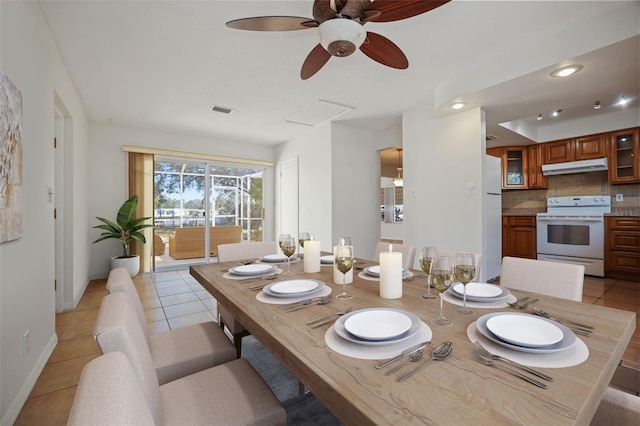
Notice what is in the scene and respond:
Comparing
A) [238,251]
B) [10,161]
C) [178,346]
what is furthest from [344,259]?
[10,161]

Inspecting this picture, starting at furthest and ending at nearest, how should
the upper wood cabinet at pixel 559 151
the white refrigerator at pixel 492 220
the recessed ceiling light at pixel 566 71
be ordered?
the upper wood cabinet at pixel 559 151 < the white refrigerator at pixel 492 220 < the recessed ceiling light at pixel 566 71

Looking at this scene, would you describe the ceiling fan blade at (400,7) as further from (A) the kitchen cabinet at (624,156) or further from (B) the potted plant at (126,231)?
(A) the kitchen cabinet at (624,156)

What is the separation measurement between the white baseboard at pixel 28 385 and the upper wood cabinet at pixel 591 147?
6.87m

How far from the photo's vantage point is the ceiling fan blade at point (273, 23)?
1562 mm

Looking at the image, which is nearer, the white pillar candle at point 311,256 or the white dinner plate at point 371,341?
the white dinner plate at point 371,341

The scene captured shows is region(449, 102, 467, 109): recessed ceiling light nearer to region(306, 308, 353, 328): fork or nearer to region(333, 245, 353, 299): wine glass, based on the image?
region(333, 245, 353, 299): wine glass

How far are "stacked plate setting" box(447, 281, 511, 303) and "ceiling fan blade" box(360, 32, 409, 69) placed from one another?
144 centimetres

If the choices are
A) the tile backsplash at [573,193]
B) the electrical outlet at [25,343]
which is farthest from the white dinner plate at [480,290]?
the tile backsplash at [573,193]

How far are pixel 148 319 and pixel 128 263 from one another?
1.91 metres

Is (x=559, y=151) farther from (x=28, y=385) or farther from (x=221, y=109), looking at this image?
(x=28, y=385)

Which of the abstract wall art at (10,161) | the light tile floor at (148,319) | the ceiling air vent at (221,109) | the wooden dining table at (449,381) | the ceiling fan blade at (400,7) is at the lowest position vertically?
the light tile floor at (148,319)

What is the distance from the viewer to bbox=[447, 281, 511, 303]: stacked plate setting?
108 cm

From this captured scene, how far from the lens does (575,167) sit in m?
4.55

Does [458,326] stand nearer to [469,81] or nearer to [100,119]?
[469,81]
